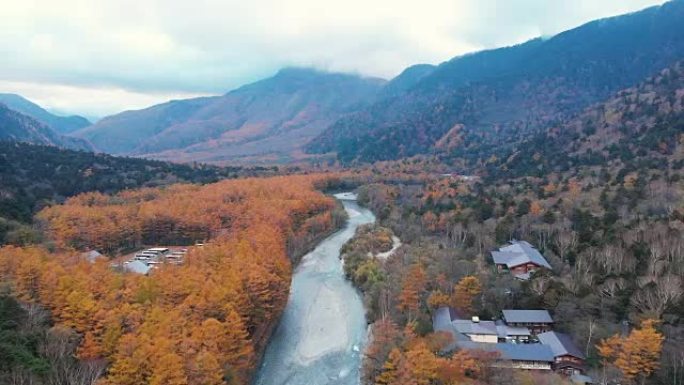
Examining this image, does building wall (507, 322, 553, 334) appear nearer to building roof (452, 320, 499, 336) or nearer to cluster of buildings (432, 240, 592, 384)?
cluster of buildings (432, 240, 592, 384)

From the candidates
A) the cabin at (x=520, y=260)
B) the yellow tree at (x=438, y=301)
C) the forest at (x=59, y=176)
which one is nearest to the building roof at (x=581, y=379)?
the yellow tree at (x=438, y=301)

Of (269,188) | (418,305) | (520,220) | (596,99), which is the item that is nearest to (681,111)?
(520,220)

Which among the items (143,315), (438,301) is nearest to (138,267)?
(143,315)

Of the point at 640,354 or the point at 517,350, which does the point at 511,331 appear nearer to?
the point at 517,350

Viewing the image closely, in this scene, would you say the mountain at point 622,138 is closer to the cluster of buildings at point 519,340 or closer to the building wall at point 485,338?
the cluster of buildings at point 519,340

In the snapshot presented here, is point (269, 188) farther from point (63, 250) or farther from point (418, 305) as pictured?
point (418, 305)

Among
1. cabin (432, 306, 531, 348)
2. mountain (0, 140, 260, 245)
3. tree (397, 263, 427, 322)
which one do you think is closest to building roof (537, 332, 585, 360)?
cabin (432, 306, 531, 348)

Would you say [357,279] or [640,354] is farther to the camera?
[357,279]
